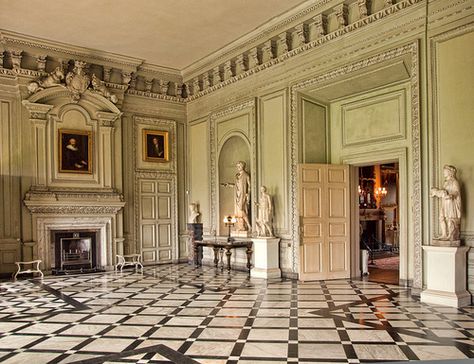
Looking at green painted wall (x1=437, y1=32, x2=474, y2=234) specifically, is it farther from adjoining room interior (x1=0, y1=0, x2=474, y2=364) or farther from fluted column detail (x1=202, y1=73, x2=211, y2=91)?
fluted column detail (x1=202, y1=73, x2=211, y2=91)

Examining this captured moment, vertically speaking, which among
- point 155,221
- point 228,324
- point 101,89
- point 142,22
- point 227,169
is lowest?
point 228,324

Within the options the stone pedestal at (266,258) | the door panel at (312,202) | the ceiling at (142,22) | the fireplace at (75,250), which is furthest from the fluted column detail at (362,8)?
the fireplace at (75,250)

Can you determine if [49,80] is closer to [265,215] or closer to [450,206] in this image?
[265,215]

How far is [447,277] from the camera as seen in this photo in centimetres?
652

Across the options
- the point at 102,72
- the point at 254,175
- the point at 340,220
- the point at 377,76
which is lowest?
the point at 340,220

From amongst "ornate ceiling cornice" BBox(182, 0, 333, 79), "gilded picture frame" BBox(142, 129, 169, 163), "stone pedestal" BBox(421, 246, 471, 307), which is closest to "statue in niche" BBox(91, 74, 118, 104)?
"gilded picture frame" BBox(142, 129, 169, 163)

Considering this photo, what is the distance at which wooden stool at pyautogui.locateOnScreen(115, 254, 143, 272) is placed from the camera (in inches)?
447

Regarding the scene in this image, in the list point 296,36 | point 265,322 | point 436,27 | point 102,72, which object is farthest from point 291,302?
point 102,72

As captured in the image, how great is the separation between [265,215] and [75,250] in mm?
4912

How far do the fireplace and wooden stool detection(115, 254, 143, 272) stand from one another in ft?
1.83

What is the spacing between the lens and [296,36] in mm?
9398

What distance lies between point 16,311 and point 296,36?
7.25 metres

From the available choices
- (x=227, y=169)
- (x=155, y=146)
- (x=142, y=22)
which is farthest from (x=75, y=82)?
(x=227, y=169)

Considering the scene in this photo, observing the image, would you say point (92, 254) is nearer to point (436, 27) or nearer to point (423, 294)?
point (423, 294)
